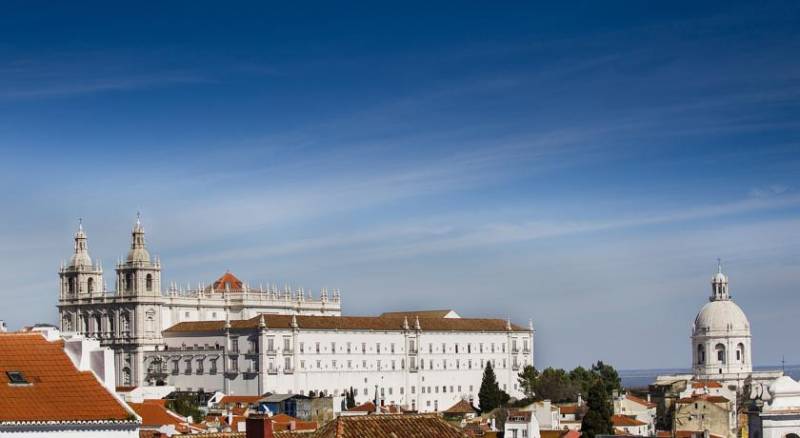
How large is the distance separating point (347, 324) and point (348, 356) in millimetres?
3483

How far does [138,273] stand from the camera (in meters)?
146

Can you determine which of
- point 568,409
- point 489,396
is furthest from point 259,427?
point 489,396

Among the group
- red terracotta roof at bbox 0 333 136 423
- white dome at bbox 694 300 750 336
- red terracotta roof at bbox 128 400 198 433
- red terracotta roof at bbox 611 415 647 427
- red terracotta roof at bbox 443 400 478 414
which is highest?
white dome at bbox 694 300 750 336

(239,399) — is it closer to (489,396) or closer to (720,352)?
(489,396)

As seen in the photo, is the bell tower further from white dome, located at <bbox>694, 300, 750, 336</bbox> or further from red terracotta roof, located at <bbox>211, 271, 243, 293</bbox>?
white dome, located at <bbox>694, 300, 750, 336</bbox>

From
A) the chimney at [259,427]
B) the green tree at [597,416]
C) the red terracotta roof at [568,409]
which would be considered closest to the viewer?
the chimney at [259,427]

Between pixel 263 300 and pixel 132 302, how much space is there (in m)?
16.2

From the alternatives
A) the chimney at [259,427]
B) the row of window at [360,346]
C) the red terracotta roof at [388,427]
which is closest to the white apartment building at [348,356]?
the row of window at [360,346]

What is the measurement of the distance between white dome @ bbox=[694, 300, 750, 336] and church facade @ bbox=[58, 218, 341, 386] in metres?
43.2

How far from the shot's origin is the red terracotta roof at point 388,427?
2186 centimetres

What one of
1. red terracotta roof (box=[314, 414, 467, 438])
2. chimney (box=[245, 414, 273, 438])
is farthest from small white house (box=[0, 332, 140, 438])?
red terracotta roof (box=[314, 414, 467, 438])

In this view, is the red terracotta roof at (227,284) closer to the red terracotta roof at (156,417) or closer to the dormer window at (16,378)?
the red terracotta roof at (156,417)

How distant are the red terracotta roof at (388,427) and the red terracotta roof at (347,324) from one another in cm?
11523

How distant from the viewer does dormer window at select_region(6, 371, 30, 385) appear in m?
23.2
